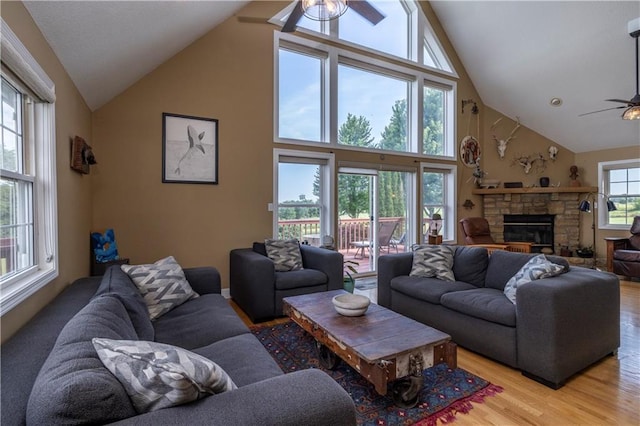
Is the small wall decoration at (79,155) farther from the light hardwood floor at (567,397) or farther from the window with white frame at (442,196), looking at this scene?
the window with white frame at (442,196)

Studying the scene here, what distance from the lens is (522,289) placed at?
222cm

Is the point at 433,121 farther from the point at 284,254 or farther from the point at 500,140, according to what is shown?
the point at 284,254

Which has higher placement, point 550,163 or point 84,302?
point 550,163

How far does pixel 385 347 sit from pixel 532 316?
3.69 feet

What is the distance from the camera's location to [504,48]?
18.5ft

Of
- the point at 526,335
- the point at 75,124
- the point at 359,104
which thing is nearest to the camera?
the point at 526,335

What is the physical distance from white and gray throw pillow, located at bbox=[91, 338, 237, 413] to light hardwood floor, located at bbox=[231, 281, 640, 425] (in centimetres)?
155

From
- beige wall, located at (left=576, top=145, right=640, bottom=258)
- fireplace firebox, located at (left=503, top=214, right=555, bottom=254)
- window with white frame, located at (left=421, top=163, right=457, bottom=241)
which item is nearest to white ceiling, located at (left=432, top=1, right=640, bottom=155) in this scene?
beige wall, located at (left=576, top=145, right=640, bottom=258)

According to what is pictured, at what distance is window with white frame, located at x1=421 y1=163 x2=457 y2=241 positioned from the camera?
20.2ft

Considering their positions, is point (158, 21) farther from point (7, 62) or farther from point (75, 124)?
point (7, 62)

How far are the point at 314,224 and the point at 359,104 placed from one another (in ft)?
7.12

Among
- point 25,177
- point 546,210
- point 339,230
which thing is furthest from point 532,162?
point 25,177

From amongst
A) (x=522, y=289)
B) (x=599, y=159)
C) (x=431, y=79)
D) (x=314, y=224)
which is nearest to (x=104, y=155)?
(x=314, y=224)

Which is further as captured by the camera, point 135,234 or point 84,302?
point 135,234
